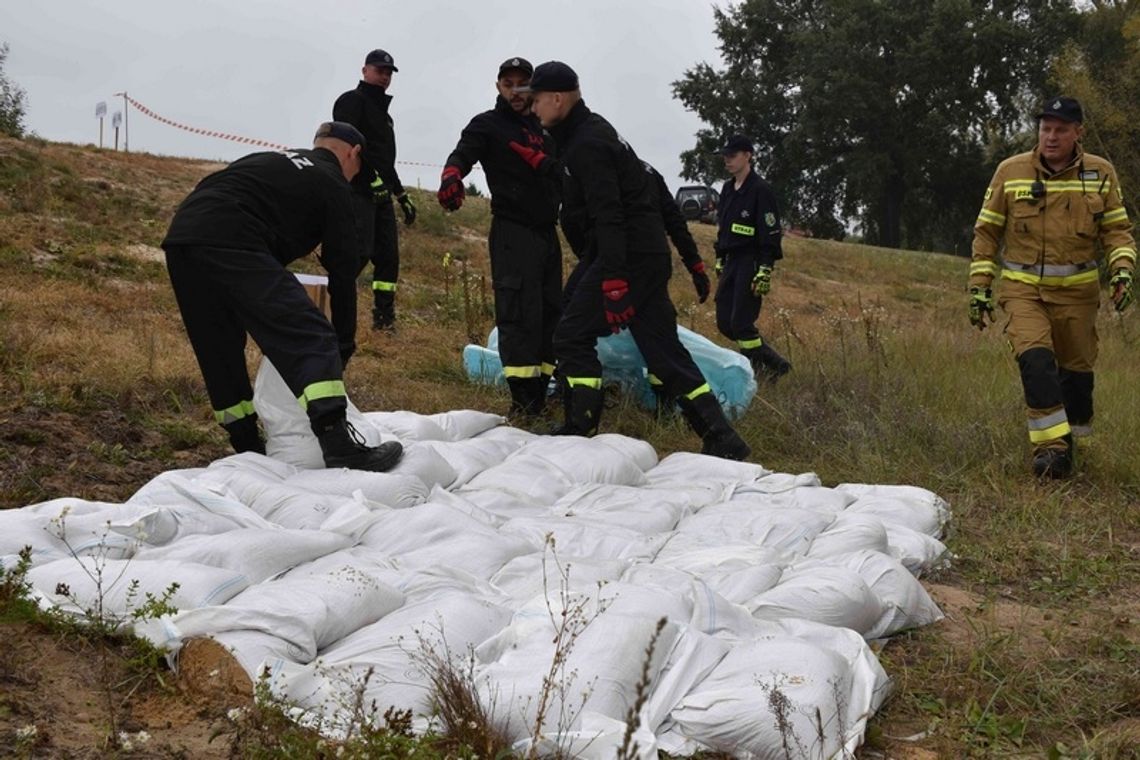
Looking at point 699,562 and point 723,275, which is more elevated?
point 723,275

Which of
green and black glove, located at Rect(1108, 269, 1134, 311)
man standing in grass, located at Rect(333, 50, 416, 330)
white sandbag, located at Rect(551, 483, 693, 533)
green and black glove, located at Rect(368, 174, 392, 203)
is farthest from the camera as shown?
man standing in grass, located at Rect(333, 50, 416, 330)

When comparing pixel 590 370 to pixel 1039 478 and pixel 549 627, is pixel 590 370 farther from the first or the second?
pixel 549 627

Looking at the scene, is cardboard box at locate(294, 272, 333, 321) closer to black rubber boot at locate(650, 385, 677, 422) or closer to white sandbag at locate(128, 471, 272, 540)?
black rubber boot at locate(650, 385, 677, 422)

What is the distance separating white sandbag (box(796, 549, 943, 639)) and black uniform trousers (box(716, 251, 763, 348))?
389 centimetres

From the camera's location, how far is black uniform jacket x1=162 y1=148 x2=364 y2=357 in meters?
4.49

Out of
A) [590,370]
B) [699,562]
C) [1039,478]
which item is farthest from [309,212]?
[1039,478]

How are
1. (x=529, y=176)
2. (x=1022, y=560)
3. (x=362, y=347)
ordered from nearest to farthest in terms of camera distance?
(x=1022, y=560)
(x=529, y=176)
(x=362, y=347)

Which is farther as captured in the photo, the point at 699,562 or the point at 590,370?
the point at 590,370

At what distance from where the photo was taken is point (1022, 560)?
4332 millimetres

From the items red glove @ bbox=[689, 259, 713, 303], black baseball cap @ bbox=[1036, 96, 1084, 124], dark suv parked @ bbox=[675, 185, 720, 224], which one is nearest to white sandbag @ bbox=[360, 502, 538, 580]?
red glove @ bbox=[689, 259, 713, 303]

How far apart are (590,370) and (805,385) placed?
1.98 meters

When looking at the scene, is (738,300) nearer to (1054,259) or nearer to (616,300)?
(1054,259)

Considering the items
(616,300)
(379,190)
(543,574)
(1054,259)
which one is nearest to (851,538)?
(543,574)

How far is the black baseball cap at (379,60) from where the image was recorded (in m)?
7.79
